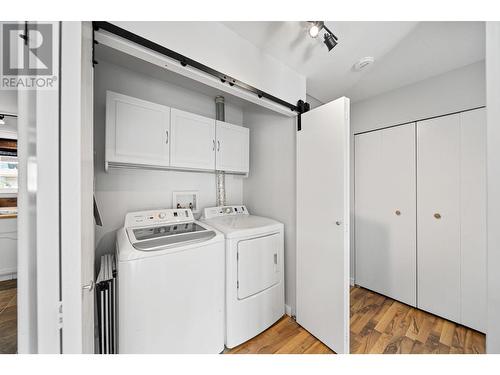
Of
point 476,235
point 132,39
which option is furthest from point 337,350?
point 132,39

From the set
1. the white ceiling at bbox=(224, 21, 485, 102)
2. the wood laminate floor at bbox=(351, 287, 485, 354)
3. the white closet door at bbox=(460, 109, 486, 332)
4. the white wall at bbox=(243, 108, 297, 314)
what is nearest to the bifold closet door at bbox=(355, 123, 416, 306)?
the wood laminate floor at bbox=(351, 287, 485, 354)

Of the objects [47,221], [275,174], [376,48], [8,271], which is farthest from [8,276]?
[376,48]

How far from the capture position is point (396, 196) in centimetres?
218

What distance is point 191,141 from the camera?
69.4 inches

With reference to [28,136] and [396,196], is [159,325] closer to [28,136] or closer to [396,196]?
[28,136]

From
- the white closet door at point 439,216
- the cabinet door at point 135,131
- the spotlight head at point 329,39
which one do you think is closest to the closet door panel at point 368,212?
the white closet door at point 439,216

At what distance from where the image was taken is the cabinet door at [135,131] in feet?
4.52

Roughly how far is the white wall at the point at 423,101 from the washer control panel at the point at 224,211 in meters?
1.58

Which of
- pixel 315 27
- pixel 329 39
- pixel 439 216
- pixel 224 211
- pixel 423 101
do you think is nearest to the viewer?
pixel 315 27

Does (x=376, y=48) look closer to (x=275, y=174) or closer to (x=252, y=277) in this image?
(x=275, y=174)

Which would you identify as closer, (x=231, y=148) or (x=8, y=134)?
(x=8, y=134)

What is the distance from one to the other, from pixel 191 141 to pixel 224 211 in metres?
0.90

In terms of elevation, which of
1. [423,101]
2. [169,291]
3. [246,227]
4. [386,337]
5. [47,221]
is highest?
[423,101]

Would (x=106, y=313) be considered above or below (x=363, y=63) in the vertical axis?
below
